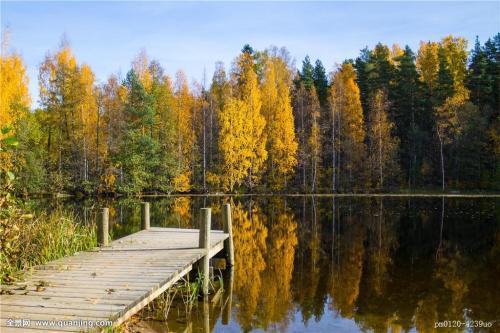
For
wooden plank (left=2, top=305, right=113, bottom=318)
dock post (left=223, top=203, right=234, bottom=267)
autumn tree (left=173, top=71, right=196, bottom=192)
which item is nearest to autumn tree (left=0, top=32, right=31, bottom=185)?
autumn tree (left=173, top=71, right=196, bottom=192)

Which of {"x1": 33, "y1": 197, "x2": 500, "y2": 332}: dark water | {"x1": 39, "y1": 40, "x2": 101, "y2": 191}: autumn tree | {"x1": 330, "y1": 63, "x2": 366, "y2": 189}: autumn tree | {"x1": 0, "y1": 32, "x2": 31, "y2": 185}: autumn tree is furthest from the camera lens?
{"x1": 330, "y1": 63, "x2": 366, "y2": 189}: autumn tree

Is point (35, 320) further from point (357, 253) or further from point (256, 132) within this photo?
point (256, 132)

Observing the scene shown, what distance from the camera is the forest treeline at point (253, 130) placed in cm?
3700

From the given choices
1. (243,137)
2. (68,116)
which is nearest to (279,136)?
(243,137)

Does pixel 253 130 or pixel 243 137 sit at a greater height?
pixel 253 130

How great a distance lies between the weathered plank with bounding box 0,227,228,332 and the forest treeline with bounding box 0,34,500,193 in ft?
85.2

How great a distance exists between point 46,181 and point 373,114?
92.8 ft

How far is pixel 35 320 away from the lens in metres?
5.42

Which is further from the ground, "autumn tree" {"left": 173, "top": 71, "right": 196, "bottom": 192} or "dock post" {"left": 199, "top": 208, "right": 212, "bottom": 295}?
"autumn tree" {"left": 173, "top": 71, "right": 196, "bottom": 192}

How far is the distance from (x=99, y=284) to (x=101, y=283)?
0.07m

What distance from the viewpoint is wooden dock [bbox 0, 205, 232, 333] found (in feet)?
18.2

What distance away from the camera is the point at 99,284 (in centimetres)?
716

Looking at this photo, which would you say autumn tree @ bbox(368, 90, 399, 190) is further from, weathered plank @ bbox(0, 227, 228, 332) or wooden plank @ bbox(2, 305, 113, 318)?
wooden plank @ bbox(2, 305, 113, 318)

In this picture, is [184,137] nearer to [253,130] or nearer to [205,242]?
[253,130]
